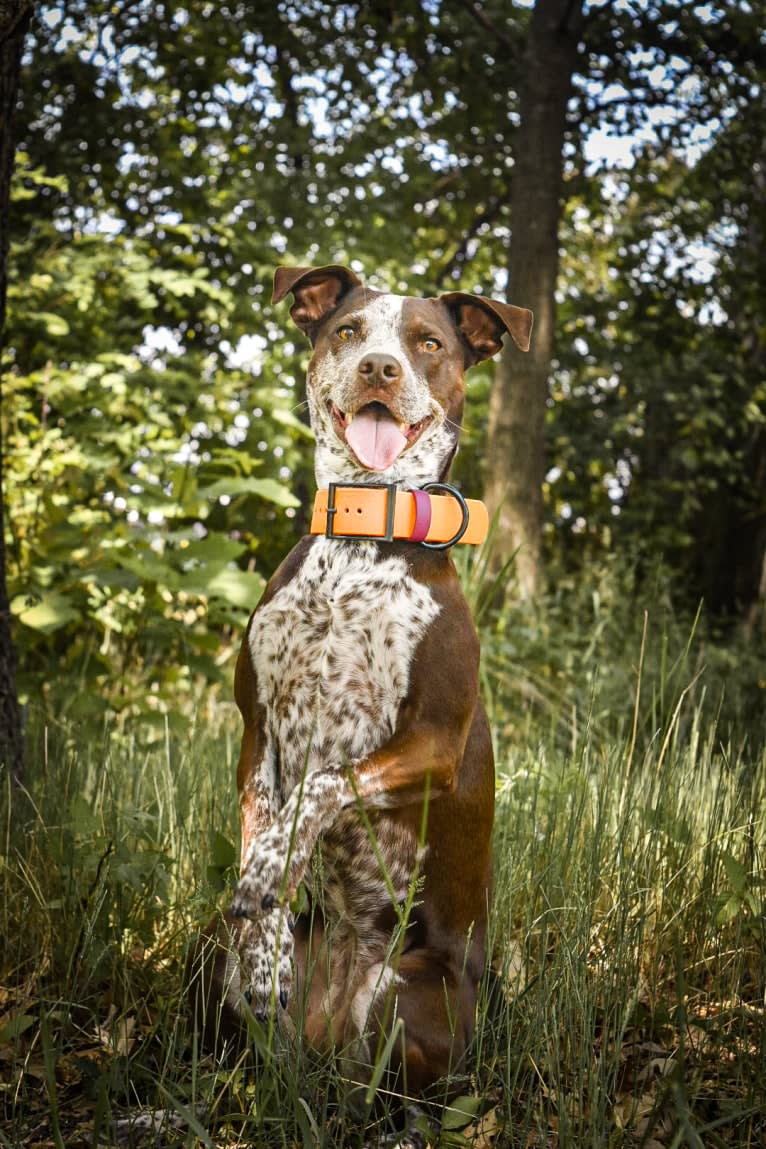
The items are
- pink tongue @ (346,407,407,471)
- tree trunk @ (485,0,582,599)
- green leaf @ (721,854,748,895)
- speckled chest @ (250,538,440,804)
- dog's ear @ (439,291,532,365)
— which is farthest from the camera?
tree trunk @ (485,0,582,599)

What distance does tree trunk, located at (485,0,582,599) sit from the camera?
7945 mm

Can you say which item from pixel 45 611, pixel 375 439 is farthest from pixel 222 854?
pixel 45 611

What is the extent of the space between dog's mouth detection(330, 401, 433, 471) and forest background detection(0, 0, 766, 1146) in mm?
1028

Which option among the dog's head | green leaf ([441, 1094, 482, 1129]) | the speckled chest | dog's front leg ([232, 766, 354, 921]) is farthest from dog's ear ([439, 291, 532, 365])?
green leaf ([441, 1094, 482, 1129])

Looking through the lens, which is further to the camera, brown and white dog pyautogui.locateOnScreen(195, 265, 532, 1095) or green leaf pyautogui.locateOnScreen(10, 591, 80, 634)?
green leaf pyautogui.locateOnScreen(10, 591, 80, 634)

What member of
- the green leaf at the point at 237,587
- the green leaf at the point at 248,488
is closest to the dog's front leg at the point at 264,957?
the green leaf at the point at 237,587

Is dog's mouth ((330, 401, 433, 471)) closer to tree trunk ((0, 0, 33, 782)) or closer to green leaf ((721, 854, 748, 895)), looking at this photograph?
green leaf ((721, 854, 748, 895))

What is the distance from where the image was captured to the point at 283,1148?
1924 millimetres

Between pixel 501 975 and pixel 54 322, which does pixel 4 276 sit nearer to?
pixel 501 975

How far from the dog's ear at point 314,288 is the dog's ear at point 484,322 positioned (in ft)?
0.82

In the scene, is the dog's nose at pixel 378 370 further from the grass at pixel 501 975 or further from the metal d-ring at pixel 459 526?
the grass at pixel 501 975

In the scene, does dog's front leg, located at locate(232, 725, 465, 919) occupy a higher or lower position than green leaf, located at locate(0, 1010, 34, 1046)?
higher

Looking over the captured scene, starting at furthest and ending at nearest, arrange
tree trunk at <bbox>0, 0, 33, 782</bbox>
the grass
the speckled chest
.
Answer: tree trunk at <bbox>0, 0, 33, 782</bbox>
the speckled chest
the grass

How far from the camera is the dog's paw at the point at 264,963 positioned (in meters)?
2.09
